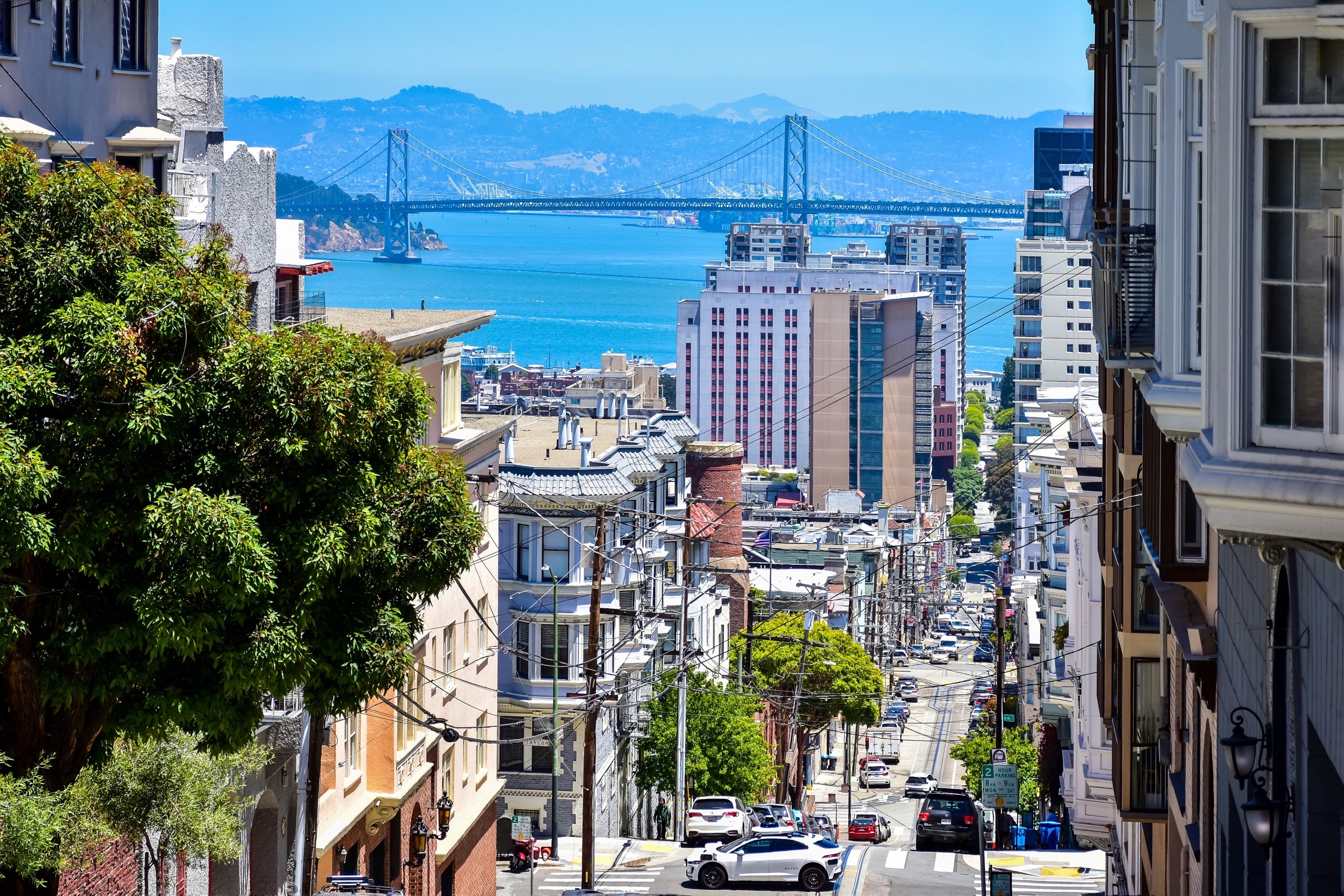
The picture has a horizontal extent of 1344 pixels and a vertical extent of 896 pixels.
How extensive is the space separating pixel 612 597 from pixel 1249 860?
42.6m

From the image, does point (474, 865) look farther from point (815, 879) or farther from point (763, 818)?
point (763, 818)

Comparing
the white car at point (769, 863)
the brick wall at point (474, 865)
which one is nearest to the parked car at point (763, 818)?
the brick wall at point (474, 865)

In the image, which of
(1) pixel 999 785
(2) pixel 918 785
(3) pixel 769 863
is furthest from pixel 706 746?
(2) pixel 918 785

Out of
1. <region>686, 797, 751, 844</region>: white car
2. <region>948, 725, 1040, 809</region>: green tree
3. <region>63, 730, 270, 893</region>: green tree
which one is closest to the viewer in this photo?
<region>63, 730, 270, 893</region>: green tree

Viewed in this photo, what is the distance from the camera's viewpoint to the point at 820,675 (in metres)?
80.1

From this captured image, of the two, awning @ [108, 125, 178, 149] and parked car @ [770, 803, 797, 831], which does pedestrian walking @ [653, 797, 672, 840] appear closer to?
parked car @ [770, 803, 797, 831]

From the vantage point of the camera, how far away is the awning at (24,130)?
18.8 metres

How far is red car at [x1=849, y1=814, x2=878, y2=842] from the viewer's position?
55719mm

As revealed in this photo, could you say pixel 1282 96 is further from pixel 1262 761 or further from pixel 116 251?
pixel 116 251

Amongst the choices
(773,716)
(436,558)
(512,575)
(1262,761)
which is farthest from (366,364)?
(773,716)

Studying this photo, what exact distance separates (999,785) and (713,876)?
9075 mm

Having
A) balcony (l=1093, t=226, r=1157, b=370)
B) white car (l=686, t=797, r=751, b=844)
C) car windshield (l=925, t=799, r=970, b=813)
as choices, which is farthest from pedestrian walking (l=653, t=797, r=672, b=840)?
balcony (l=1093, t=226, r=1157, b=370)

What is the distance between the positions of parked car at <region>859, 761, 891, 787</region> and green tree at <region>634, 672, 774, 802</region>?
32129mm

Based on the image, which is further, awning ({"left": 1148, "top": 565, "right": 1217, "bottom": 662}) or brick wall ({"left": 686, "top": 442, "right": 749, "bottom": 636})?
brick wall ({"left": 686, "top": 442, "right": 749, "bottom": 636})
